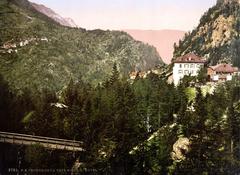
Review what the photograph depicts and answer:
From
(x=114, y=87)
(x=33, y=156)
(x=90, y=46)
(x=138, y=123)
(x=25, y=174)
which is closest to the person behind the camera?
(x=25, y=174)

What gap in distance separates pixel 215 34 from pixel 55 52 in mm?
67675

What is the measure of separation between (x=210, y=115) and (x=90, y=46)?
323ft

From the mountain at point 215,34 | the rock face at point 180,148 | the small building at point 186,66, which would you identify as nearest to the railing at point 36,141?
the rock face at point 180,148

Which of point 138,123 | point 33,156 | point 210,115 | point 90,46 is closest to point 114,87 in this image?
point 138,123

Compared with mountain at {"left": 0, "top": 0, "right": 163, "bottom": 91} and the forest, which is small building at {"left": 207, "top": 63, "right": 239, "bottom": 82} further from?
the forest

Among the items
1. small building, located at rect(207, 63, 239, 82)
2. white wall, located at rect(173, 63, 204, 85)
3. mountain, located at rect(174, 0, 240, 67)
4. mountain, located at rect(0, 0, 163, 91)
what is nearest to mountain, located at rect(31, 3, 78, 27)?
mountain, located at rect(0, 0, 163, 91)

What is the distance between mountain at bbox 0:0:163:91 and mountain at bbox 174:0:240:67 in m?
30.0

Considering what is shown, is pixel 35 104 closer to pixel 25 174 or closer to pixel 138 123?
pixel 138 123

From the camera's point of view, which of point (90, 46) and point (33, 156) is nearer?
point (33, 156)

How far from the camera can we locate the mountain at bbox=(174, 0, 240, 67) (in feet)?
557

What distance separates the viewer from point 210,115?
63562 mm

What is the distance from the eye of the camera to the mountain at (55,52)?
73312 millimetres

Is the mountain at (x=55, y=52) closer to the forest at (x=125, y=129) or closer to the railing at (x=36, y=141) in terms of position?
the forest at (x=125, y=129)

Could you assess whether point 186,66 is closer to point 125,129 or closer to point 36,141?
point 125,129
